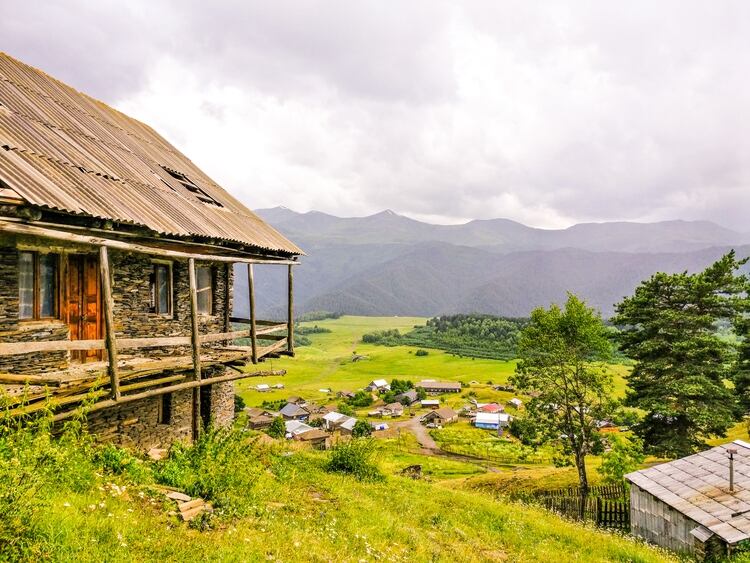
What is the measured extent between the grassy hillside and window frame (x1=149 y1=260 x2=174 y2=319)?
4.68 meters

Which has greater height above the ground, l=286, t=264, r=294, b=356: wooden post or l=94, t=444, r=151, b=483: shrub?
l=286, t=264, r=294, b=356: wooden post

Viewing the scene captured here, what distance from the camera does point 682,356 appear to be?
1026 inches

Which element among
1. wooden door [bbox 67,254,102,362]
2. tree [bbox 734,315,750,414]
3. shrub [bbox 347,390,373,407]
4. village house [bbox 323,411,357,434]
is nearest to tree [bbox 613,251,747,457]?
tree [bbox 734,315,750,414]

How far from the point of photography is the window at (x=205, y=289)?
16.5m

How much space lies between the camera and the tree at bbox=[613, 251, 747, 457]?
2527 cm

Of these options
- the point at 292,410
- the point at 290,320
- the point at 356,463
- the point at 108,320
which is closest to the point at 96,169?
the point at 108,320

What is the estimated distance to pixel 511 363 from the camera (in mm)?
139125

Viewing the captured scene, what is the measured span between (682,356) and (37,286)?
28.7m

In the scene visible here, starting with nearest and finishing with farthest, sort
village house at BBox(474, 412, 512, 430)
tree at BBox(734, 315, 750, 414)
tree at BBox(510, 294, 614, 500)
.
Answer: tree at BBox(510, 294, 614, 500)
tree at BBox(734, 315, 750, 414)
village house at BBox(474, 412, 512, 430)

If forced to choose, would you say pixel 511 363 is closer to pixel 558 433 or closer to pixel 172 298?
pixel 558 433

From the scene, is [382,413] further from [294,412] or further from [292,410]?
[292,410]

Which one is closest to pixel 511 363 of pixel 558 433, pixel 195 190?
pixel 558 433

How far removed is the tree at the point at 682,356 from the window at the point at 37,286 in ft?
88.3

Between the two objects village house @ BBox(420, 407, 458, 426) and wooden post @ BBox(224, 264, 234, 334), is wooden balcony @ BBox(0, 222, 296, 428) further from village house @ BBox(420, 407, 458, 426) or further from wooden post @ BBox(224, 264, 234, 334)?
village house @ BBox(420, 407, 458, 426)
